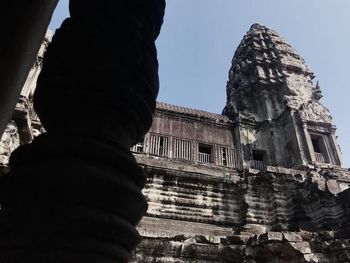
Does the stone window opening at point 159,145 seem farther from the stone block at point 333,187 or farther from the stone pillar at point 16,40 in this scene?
the stone pillar at point 16,40

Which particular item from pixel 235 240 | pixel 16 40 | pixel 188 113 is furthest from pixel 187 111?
pixel 16 40

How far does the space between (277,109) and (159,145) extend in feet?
28.3

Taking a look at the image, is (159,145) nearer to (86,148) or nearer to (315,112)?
(315,112)

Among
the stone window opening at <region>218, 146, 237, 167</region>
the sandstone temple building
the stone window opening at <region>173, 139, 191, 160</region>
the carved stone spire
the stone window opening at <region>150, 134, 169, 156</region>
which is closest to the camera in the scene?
the sandstone temple building

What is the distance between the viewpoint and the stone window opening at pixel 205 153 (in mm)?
16016

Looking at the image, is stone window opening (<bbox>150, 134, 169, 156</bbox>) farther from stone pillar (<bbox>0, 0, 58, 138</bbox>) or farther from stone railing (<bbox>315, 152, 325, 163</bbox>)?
stone pillar (<bbox>0, 0, 58, 138</bbox>)

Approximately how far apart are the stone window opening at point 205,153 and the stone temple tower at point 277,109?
5.85ft

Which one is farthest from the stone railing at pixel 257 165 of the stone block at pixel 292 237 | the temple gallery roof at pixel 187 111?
the stone block at pixel 292 237

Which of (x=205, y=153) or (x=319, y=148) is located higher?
(x=319, y=148)

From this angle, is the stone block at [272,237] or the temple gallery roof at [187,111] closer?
the stone block at [272,237]

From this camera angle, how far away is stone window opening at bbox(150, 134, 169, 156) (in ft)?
51.2

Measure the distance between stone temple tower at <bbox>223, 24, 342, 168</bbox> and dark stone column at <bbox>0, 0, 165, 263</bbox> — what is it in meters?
15.7

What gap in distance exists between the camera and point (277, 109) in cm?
1986

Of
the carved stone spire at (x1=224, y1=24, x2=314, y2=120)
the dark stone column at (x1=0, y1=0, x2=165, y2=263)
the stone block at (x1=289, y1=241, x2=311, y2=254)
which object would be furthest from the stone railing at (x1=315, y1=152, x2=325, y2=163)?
the dark stone column at (x1=0, y1=0, x2=165, y2=263)
